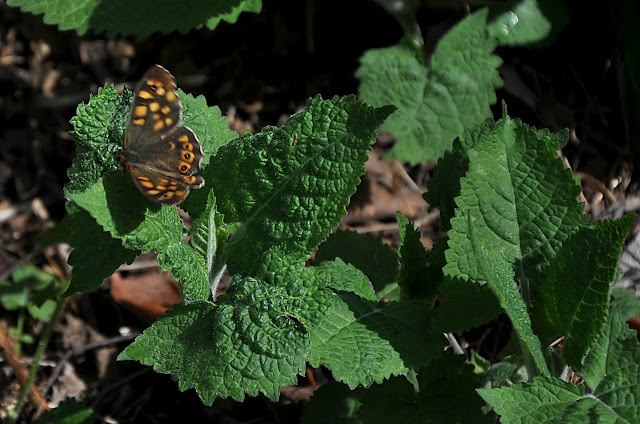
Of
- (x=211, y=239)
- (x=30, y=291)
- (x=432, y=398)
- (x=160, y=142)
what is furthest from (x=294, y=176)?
(x=30, y=291)

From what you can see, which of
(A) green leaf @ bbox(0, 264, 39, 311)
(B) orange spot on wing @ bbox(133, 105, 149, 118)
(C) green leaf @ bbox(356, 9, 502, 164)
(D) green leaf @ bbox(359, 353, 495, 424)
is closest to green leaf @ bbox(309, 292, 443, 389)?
(D) green leaf @ bbox(359, 353, 495, 424)

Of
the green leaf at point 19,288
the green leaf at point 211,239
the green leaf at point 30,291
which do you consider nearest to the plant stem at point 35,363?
the green leaf at point 30,291

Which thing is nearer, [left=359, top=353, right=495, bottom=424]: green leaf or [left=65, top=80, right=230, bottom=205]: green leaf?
[left=65, top=80, right=230, bottom=205]: green leaf

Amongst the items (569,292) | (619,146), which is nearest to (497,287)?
(569,292)

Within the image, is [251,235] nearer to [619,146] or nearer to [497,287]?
[497,287]

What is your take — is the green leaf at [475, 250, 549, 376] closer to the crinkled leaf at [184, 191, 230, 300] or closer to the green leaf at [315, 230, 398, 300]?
the green leaf at [315, 230, 398, 300]

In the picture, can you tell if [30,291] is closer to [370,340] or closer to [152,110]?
[152,110]
